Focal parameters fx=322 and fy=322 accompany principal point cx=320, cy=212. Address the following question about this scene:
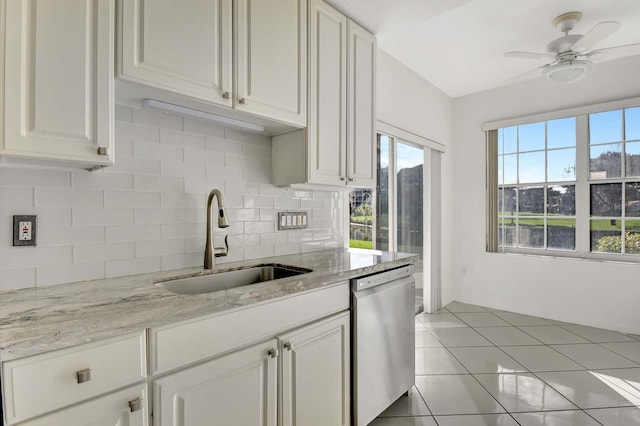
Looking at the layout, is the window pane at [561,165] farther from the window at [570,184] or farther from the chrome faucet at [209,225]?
the chrome faucet at [209,225]

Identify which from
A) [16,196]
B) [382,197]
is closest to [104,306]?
[16,196]

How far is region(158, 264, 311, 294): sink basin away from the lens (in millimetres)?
1602

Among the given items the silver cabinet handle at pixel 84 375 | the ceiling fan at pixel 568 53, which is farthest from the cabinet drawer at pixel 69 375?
the ceiling fan at pixel 568 53

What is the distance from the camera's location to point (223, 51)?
1552mm

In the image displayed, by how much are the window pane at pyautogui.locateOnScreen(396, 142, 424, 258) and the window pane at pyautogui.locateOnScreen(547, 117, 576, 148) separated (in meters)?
1.55

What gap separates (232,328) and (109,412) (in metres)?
0.43

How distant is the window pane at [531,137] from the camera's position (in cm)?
403

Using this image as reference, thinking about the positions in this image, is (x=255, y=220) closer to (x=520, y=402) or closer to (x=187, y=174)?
(x=187, y=174)

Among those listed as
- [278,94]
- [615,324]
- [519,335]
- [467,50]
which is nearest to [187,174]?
[278,94]

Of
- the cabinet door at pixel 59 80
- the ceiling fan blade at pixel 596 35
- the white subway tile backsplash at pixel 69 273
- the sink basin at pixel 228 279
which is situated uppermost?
the ceiling fan blade at pixel 596 35

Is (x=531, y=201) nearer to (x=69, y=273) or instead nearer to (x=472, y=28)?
(x=472, y=28)

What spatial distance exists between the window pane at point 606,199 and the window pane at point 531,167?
0.55m

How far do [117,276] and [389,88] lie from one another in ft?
9.56

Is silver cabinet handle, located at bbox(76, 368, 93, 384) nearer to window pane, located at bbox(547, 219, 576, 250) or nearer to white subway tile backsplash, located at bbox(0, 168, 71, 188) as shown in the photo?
white subway tile backsplash, located at bbox(0, 168, 71, 188)
